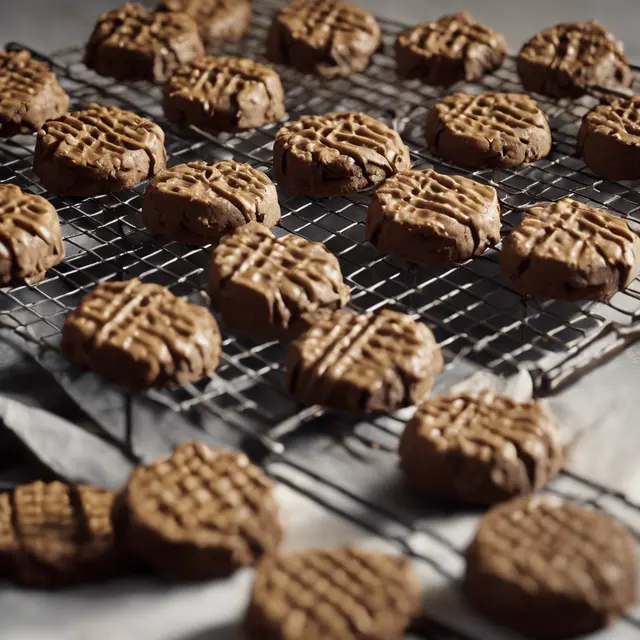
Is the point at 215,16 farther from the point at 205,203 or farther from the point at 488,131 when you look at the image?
the point at 205,203

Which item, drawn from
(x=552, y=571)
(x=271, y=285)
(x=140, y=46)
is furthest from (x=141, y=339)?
(x=140, y=46)

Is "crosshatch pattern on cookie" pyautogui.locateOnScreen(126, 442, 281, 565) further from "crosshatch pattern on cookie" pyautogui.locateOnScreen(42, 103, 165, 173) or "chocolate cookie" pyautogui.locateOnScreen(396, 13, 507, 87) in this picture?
"chocolate cookie" pyautogui.locateOnScreen(396, 13, 507, 87)

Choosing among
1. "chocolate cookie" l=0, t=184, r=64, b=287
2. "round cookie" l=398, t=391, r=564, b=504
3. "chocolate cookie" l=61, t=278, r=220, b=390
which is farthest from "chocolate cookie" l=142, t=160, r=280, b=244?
"round cookie" l=398, t=391, r=564, b=504

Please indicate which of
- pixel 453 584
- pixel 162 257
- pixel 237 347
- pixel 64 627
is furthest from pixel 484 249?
pixel 64 627

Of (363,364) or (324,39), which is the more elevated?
(324,39)

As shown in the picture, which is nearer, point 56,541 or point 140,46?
point 56,541

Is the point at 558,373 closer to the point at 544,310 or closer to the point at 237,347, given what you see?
the point at 544,310
